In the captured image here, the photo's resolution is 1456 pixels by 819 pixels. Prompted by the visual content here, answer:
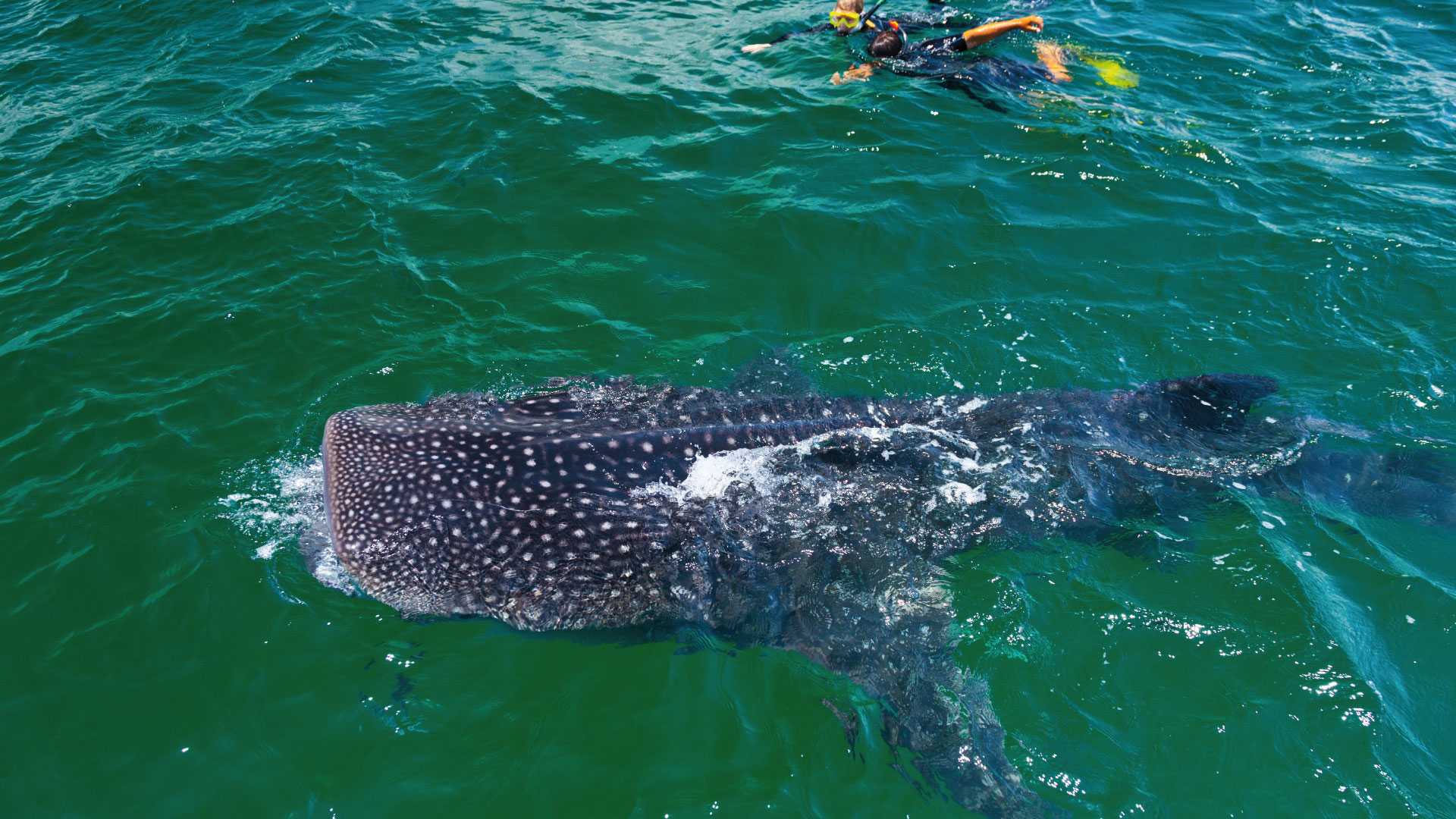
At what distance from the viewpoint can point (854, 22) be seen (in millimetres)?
18062

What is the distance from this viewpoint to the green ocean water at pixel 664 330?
7215 mm

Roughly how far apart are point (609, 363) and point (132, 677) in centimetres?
586

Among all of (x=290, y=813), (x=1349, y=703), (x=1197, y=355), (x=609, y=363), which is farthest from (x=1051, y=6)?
(x=290, y=813)

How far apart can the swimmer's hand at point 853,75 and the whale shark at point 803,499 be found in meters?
9.16

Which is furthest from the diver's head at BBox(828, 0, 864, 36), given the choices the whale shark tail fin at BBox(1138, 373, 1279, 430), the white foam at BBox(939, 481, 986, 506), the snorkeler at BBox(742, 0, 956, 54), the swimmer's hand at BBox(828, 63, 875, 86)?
the white foam at BBox(939, 481, 986, 506)

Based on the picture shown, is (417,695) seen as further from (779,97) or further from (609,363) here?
(779,97)

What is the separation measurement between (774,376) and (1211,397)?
5.10 meters

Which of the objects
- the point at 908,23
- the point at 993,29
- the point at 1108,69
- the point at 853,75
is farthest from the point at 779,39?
the point at 1108,69

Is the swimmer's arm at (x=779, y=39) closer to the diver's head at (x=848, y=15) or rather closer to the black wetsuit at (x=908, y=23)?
the black wetsuit at (x=908, y=23)

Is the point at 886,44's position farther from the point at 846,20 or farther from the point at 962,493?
the point at 962,493

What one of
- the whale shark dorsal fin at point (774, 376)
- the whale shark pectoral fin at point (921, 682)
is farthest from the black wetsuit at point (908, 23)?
the whale shark pectoral fin at point (921, 682)

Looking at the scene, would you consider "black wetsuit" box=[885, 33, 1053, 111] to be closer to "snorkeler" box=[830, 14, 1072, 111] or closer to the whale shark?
"snorkeler" box=[830, 14, 1072, 111]

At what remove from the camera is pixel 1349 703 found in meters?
7.45

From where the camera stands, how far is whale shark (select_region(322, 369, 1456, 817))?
7656mm
